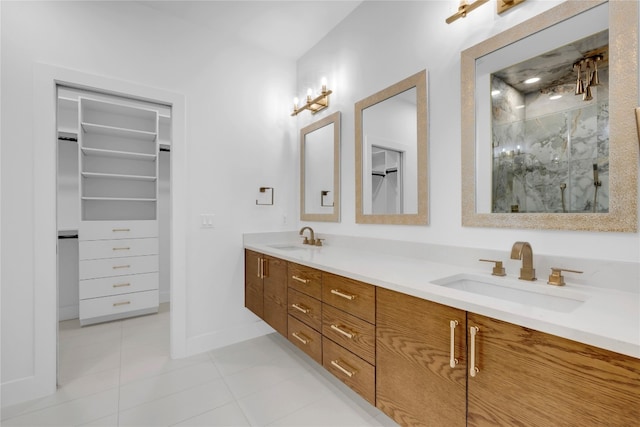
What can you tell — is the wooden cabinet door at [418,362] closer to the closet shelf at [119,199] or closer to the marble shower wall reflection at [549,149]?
the marble shower wall reflection at [549,149]

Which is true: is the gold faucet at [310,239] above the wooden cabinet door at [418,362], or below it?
above

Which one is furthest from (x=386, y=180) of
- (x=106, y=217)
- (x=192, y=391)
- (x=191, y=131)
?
(x=106, y=217)

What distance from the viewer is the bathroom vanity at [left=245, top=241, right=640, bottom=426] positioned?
72 centimetres

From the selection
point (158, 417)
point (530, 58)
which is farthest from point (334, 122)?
point (158, 417)

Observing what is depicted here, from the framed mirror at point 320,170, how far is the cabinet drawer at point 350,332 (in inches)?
40.6

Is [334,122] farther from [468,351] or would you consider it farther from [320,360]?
[468,351]

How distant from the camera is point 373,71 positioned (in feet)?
→ 7.04

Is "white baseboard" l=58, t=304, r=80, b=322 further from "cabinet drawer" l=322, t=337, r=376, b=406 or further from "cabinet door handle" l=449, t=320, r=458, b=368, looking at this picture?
"cabinet door handle" l=449, t=320, r=458, b=368

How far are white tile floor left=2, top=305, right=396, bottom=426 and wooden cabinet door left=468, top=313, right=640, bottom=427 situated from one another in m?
0.95

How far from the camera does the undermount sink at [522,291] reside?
3.59 ft

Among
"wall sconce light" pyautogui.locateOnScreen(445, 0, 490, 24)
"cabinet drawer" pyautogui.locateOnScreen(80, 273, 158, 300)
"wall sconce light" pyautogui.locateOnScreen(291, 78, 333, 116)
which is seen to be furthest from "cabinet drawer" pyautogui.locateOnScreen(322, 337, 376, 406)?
"cabinet drawer" pyautogui.locateOnScreen(80, 273, 158, 300)

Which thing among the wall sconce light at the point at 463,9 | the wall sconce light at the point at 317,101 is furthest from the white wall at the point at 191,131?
the wall sconce light at the point at 463,9

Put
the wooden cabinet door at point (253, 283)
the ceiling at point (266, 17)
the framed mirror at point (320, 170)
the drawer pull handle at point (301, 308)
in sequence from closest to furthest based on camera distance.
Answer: the drawer pull handle at point (301, 308)
the ceiling at point (266, 17)
the wooden cabinet door at point (253, 283)
the framed mirror at point (320, 170)

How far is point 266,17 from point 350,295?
2311 mm
